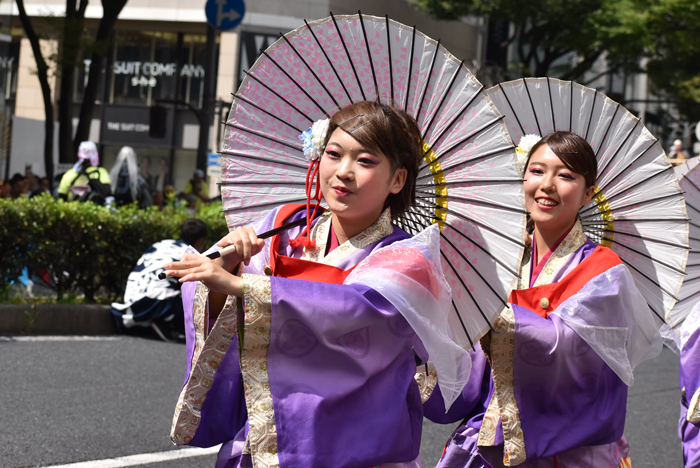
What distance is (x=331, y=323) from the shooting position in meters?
2.10

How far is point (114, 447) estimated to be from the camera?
453 cm

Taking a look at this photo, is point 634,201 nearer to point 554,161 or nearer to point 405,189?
point 554,161

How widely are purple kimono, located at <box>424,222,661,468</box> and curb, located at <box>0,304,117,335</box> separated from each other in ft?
17.4

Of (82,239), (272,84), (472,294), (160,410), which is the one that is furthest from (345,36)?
(82,239)

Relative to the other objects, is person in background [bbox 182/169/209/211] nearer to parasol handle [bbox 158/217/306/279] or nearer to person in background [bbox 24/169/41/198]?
person in background [bbox 24/169/41/198]

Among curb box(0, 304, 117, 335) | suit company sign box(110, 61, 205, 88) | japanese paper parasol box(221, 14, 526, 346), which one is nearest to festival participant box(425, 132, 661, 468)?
japanese paper parasol box(221, 14, 526, 346)

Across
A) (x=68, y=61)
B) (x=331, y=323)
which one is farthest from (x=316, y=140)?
(x=68, y=61)

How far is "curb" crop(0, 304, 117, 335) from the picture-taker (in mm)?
7371

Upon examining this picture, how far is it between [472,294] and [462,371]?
0.23 metres

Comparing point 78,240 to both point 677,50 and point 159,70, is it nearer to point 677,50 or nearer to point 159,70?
point 677,50

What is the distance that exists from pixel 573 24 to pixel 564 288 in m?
19.0

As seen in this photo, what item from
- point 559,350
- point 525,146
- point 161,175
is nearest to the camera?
point 559,350

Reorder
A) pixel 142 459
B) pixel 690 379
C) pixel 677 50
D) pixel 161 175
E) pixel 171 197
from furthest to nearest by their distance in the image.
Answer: pixel 161 175
pixel 677 50
pixel 171 197
pixel 142 459
pixel 690 379

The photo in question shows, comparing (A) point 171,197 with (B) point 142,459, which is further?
(A) point 171,197
